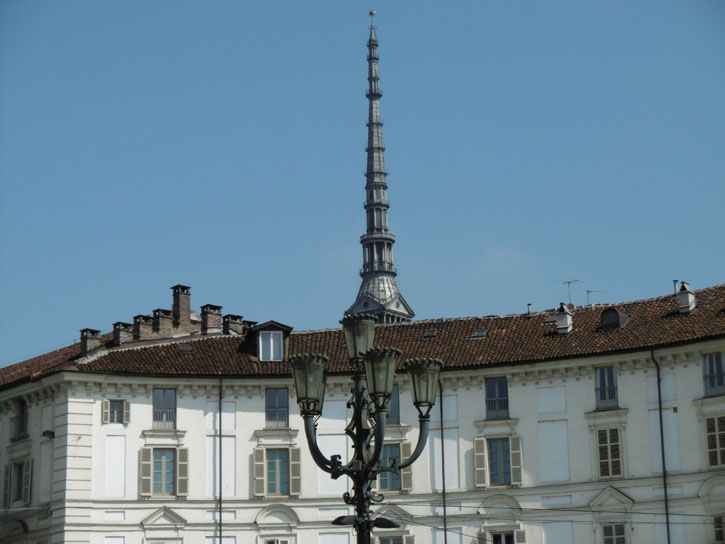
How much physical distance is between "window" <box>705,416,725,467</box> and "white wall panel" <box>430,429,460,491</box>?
417 inches

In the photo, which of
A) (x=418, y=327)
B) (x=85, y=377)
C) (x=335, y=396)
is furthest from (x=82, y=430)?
A: (x=418, y=327)

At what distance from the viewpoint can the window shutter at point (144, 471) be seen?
183 feet

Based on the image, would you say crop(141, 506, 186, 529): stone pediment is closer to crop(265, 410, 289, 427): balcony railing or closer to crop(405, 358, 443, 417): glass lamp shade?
crop(265, 410, 289, 427): balcony railing

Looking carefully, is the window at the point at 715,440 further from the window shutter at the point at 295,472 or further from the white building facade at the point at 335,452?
the window shutter at the point at 295,472

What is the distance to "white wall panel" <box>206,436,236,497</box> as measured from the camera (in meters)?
56.8

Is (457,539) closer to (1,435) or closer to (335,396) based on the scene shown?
(335,396)

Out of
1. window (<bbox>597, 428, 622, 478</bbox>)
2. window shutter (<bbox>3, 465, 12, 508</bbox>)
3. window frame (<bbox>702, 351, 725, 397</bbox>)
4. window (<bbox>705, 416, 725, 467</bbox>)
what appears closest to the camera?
window (<bbox>705, 416, 725, 467</bbox>)

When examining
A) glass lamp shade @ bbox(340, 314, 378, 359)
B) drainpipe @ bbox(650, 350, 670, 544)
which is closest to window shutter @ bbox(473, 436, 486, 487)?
drainpipe @ bbox(650, 350, 670, 544)

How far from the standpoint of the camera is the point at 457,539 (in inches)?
2199

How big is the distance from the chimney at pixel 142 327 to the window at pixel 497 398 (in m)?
16.3

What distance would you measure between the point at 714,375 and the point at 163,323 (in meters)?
25.7

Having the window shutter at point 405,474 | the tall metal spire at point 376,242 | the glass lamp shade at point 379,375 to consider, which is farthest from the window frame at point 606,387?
the tall metal spire at point 376,242

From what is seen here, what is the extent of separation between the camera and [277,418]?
57.9 m

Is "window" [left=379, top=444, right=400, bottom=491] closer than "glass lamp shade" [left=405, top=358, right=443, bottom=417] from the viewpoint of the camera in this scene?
No
